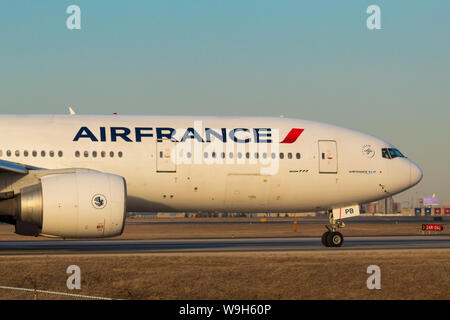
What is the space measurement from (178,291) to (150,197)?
782 centimetres

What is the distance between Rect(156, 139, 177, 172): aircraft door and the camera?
74.5ft

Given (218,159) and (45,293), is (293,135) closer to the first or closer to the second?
(218,159)

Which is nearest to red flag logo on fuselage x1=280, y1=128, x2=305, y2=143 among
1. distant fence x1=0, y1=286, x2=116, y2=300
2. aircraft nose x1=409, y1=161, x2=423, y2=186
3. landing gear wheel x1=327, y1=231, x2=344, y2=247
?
landing gear wheel x1=327, y1=231, x2=344, y2=247

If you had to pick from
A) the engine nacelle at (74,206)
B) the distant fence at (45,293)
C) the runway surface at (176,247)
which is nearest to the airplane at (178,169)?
the engine nacelle at (74,206)

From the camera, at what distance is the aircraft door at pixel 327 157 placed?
24.4 metres

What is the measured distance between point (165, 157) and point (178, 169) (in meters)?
0.64

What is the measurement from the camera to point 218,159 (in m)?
23.2

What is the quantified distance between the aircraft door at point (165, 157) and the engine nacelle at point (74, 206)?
9.95ft

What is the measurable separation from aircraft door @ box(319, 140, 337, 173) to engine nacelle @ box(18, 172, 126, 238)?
8.36 metres

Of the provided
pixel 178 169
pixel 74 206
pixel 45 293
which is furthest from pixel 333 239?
pixel 45 293

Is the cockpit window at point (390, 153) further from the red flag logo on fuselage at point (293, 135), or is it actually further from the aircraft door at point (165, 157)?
the aircraft door at point (165, 157)

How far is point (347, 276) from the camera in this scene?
17125 millimetres

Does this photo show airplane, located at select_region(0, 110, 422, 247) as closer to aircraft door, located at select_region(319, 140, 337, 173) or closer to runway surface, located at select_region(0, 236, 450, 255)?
aircraft door, located at select_region(319, 140, 337, 173)
